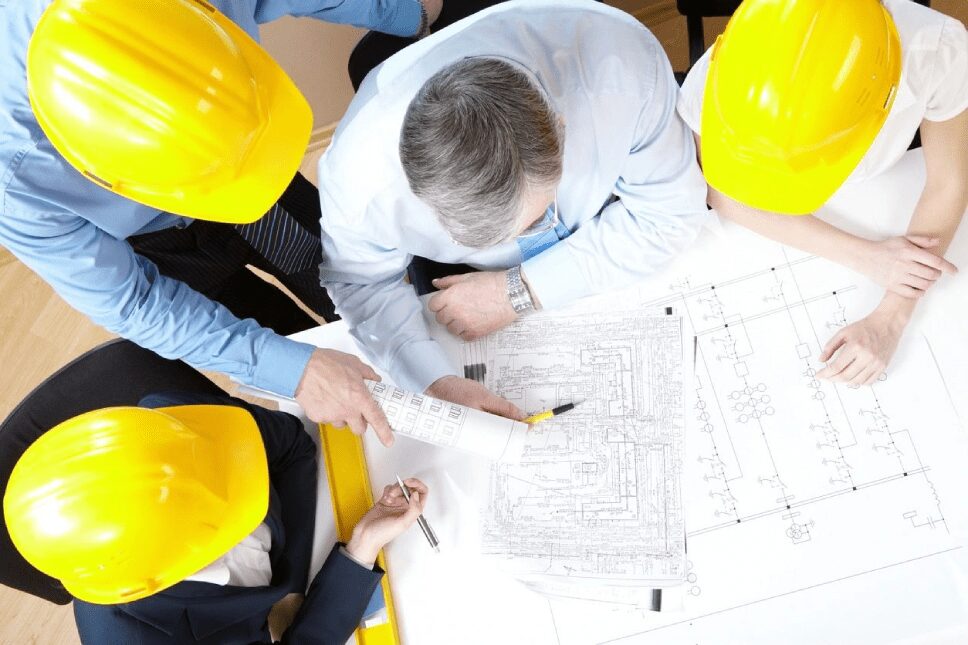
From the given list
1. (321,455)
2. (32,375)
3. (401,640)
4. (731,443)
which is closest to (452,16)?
(321,455)

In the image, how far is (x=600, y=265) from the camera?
1.33 meters

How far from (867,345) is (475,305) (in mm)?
700

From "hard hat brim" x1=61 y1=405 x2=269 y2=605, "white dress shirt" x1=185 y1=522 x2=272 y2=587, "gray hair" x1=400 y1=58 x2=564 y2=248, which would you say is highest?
"gray hair" x1=400 y1=58 x2=564 y2=248

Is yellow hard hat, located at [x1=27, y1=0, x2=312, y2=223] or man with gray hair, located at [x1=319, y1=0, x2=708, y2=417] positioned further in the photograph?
man with gray hair, located at [x1=319, y1=0, x2=708, y2=417]

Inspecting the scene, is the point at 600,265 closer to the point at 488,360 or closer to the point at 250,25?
the point at 488,360

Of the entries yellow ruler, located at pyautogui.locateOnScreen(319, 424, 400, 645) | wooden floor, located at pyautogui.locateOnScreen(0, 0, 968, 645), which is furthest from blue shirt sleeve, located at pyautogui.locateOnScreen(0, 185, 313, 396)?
wooden floor, located at pyautogui.locateOnScreen(0, 0, 968, 645)

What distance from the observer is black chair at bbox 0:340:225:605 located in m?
1.32

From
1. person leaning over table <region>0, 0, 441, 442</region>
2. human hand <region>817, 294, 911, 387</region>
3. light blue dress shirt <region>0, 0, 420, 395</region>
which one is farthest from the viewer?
human hand <region>817, 294, 911, 387</region>

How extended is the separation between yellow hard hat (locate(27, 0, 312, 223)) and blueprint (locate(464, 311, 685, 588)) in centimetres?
69

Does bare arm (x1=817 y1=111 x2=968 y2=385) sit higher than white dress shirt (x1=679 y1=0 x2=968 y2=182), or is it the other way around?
white dress shirt (x1=679 y1=0 x2=968 y2=182)

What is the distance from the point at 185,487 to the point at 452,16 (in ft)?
4.36

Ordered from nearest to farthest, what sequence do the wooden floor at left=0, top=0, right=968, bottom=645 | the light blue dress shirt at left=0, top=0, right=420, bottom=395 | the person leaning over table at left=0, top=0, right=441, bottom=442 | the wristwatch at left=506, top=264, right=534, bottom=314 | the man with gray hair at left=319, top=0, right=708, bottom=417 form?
the person leaning over table at left=0, top=0, right=441, bottom=442 → the man with gray hair at left=319, top=0, right=708, bottom=417 → the light blue dress shirt at left=0, top=0, right=420, bottom=395 → the wristwatch at left=506, top=264, right=534, bottom=314 → the wooden floor at left=0, top=0, right=968, bottom=645

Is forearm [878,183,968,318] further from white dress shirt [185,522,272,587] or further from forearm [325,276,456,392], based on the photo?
white dress shirt [185,522,272,587]

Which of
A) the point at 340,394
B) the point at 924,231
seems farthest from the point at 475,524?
the point at 924,231
